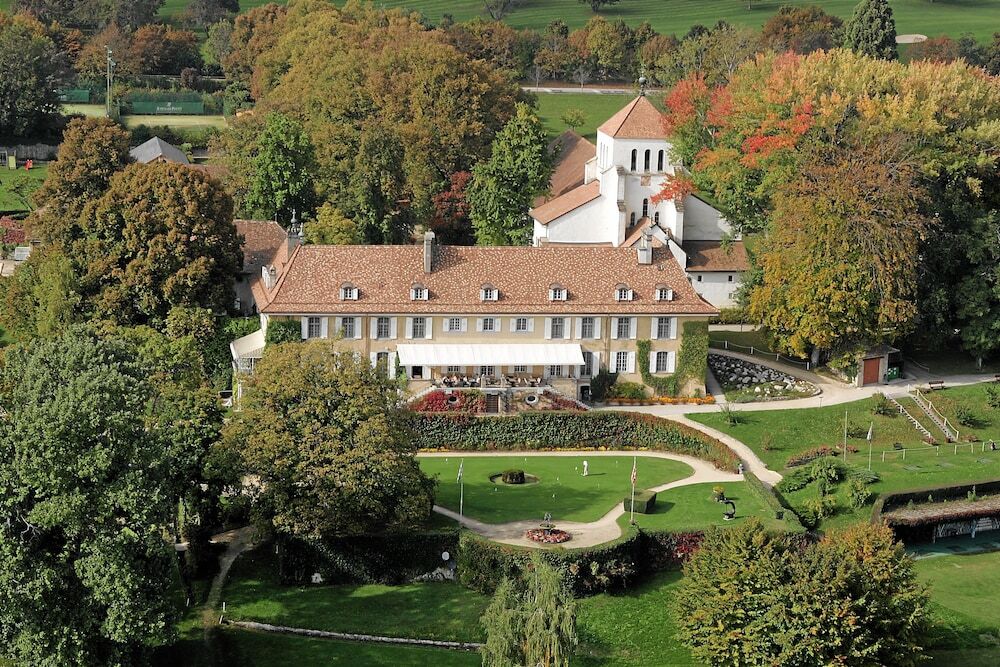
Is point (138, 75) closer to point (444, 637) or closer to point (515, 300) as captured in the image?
point (515, 300)

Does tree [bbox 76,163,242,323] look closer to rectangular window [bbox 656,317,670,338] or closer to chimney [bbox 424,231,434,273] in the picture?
chimney [bbox 424,231,434,273]

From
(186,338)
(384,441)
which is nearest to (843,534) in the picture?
(384,441)

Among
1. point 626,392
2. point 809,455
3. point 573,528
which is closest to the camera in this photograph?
point 573,528

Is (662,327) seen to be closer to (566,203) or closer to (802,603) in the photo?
(566,203)

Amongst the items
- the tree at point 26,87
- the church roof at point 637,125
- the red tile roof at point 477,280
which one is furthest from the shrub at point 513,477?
the tree at point 26,87

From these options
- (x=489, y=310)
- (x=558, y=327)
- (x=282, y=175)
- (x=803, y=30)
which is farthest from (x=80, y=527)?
(x=803, y=30)

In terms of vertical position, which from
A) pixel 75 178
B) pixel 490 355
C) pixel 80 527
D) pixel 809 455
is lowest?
pixel 809 455
